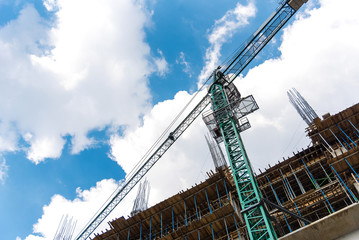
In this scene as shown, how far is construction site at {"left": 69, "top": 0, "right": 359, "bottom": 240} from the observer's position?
1271cm

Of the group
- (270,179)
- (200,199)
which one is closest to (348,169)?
(270,179)

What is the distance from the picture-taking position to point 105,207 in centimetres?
3478

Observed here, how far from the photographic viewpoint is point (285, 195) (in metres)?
18.3

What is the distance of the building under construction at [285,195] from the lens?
14984 millimetres

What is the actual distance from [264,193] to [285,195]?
5.02 feet

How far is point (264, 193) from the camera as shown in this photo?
18.2 meters

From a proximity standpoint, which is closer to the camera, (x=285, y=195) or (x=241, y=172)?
(x=241, y=172)

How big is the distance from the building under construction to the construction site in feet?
0.16

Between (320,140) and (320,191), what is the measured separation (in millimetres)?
5064

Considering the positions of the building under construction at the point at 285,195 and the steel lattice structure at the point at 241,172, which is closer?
the steel lattice structure at the point at 241,172

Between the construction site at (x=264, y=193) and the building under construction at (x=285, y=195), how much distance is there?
0.16 feet

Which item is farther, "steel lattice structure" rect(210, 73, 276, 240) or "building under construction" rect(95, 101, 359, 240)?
"building under construction" rect(95, 101, 359, 240)

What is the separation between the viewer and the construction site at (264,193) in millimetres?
12713

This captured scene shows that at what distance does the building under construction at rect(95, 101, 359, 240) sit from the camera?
15.0 m
